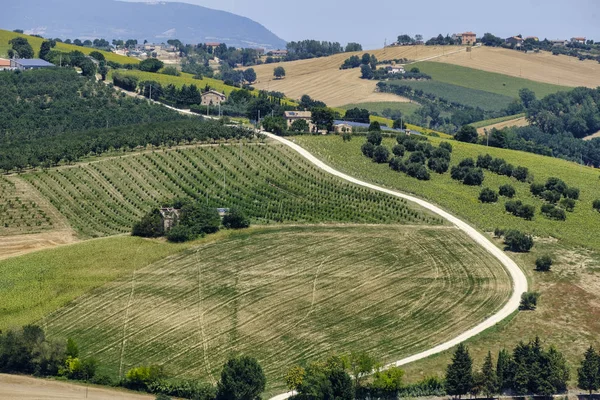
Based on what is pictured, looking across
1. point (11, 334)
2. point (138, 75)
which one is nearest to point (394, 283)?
point (11, 334)

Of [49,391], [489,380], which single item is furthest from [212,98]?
[489,380]

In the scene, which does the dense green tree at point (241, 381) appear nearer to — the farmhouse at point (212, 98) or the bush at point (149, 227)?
the bush at point (149, 227)

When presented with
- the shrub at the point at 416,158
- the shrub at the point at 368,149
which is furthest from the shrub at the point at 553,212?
the shrub at the point at 368,149

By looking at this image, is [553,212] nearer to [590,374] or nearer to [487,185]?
[487,185]

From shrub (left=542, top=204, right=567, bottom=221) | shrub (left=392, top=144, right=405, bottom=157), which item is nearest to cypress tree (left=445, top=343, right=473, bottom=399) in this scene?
shrub (left=542, top=204, right=567, bottom=221)

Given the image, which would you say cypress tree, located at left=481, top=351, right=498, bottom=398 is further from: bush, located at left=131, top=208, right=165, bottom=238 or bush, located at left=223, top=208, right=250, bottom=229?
bush, located at left=131, top=208, right=165, bottom=238

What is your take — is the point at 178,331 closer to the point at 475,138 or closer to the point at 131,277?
the point at 131,277
